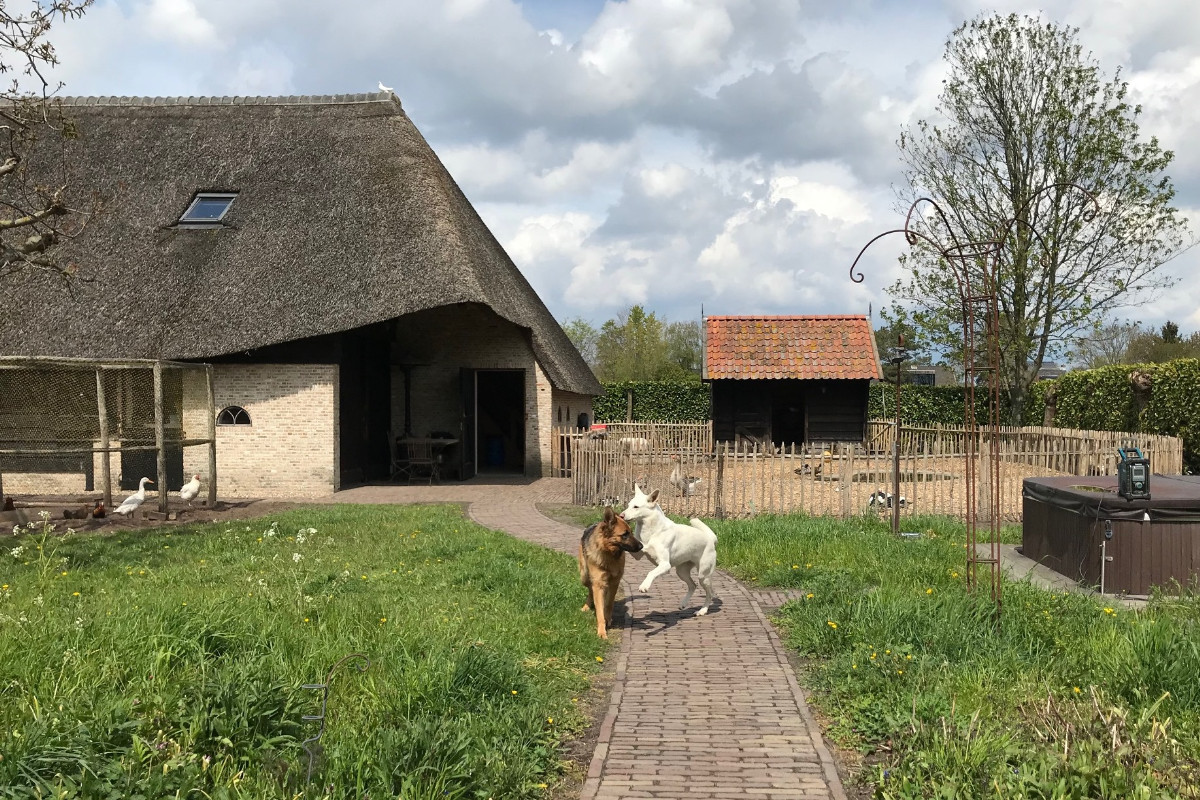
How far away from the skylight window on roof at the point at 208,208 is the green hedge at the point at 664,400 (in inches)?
575

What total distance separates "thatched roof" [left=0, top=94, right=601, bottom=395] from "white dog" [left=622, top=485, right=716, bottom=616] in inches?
410

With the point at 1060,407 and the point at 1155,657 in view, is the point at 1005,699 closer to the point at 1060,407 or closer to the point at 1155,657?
the point at 1155,657

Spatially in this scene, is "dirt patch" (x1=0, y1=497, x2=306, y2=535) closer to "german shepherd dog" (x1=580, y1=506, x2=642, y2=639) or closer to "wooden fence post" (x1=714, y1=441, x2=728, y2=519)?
Result: "wooden fence post" (x1=714, y1=441, x2=728, y2=519)

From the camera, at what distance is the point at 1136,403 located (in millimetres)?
18859

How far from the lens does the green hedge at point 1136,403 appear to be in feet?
53.8

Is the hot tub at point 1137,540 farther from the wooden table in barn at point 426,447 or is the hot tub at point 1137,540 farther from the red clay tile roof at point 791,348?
the red clay tile roof at point 791,348

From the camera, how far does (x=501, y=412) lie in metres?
25.2

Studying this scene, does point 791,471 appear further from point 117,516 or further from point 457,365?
point 117,516

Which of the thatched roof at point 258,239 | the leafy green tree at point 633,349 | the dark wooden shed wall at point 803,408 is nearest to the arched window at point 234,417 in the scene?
the thatched roof at point 258,239

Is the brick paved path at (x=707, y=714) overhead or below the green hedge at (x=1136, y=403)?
below

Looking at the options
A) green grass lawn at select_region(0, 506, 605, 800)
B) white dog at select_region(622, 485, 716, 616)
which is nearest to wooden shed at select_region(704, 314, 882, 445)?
green grass lawn at select_region(0, 506, 605, 800)

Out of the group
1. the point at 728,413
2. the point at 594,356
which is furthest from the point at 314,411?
the point at 594,356

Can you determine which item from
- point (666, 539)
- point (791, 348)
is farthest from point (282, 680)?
point (791, 348)

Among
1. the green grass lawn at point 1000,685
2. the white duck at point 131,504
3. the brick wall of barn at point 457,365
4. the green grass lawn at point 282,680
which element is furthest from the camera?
the brick wall of barn at point 457,365
